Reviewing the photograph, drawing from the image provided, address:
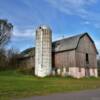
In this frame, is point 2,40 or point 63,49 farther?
point 2,40

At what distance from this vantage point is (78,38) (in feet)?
143

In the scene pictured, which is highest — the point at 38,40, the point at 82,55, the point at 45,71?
the point at 38,40

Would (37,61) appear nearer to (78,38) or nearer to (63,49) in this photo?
(63,49)

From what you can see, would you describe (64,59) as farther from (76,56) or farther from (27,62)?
(27,62)

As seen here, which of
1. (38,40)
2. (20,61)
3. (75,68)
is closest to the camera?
(75,68)

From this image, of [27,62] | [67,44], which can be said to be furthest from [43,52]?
[27,62]

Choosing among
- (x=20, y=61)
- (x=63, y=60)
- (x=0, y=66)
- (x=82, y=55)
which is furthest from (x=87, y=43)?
(x=0, y=66)

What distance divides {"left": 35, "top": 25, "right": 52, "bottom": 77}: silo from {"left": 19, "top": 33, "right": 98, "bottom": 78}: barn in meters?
2.07

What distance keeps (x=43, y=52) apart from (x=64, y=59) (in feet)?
Answer: 14.4

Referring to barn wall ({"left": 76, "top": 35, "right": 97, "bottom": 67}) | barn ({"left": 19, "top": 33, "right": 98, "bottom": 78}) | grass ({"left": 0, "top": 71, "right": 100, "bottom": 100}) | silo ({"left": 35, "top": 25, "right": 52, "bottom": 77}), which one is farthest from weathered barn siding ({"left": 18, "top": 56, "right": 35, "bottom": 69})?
grass ({"left": 0, "top": 71, "right": 100, "bottom": 100})

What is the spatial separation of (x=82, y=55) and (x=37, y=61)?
8.98 meters

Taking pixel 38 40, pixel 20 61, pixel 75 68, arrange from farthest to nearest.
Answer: pixel 20 61
pixel 38 40
pixel 75 68

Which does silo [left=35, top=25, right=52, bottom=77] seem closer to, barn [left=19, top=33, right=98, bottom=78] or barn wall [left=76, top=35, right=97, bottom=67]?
barn [left=19, top=33, right=98, bottom=78]

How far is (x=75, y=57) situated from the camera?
4288 cm
